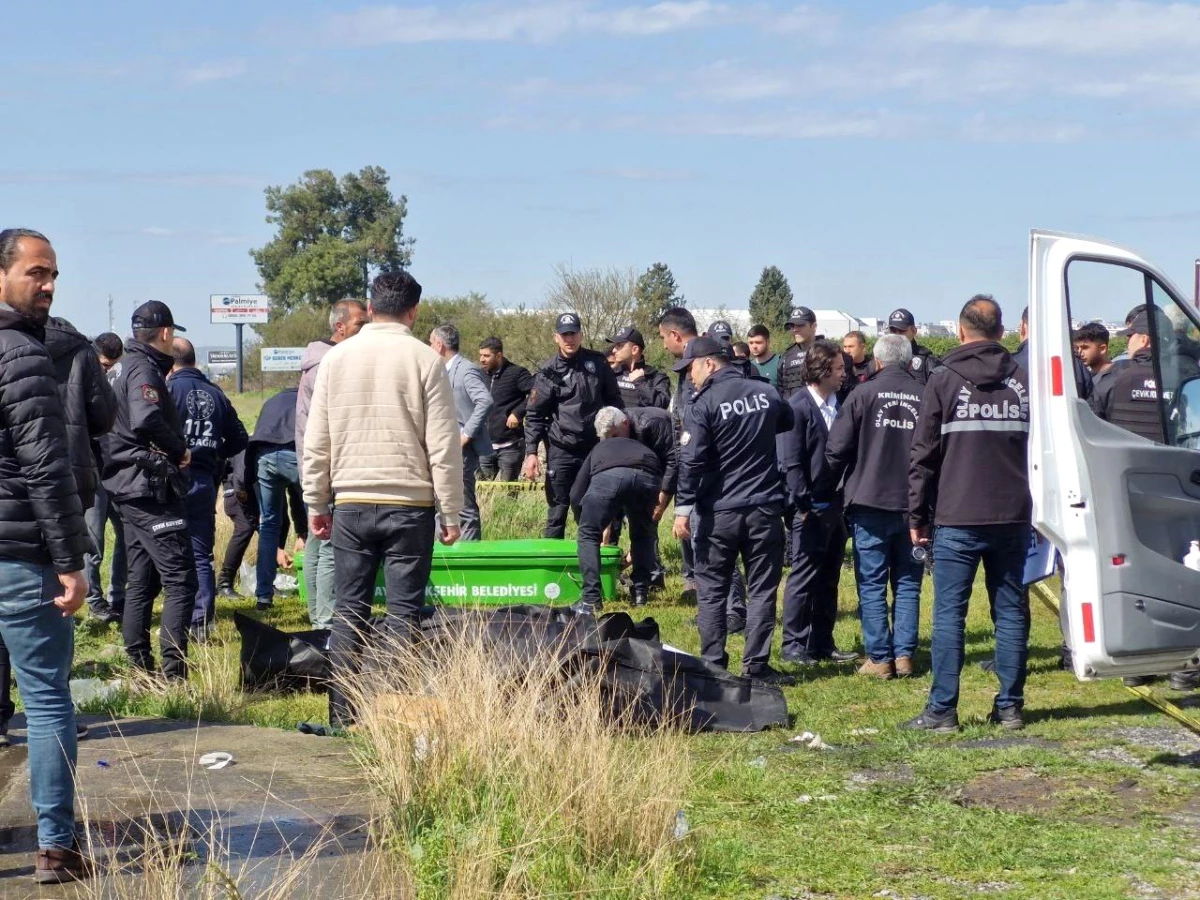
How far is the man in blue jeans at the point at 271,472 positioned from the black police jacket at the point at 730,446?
382 cm

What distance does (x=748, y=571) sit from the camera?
821 cm

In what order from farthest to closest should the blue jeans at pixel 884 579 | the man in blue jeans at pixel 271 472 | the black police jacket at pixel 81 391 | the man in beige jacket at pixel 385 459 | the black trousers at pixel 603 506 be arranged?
the man in blue jeans at pixel 271 472 < the black trousers at pixel 603 506 < the blue jeans at pixel 884 579 < the man in beige jacket at pixel 385 459 < the black police jacket at pixel 81 391

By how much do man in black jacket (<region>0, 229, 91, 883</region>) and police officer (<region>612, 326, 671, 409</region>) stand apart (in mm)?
7832

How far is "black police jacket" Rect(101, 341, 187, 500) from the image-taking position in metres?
7.66

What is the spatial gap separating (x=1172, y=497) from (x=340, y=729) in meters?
3.86

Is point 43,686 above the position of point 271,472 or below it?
below

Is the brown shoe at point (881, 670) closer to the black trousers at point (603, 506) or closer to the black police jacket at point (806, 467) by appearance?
the black police jacket at point (806, 467)

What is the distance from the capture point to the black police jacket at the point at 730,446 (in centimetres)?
794

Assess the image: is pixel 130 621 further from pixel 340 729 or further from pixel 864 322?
pixel 864 322

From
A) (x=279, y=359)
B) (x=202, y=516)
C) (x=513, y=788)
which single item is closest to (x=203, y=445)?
(x=202, y=516)

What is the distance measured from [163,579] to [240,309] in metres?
69.0

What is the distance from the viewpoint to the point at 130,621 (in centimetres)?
793

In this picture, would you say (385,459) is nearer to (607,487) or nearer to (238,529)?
(607,487)

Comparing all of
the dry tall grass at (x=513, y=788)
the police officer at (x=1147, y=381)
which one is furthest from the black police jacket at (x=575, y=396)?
the dry tall grass at (x=513, y=788)
